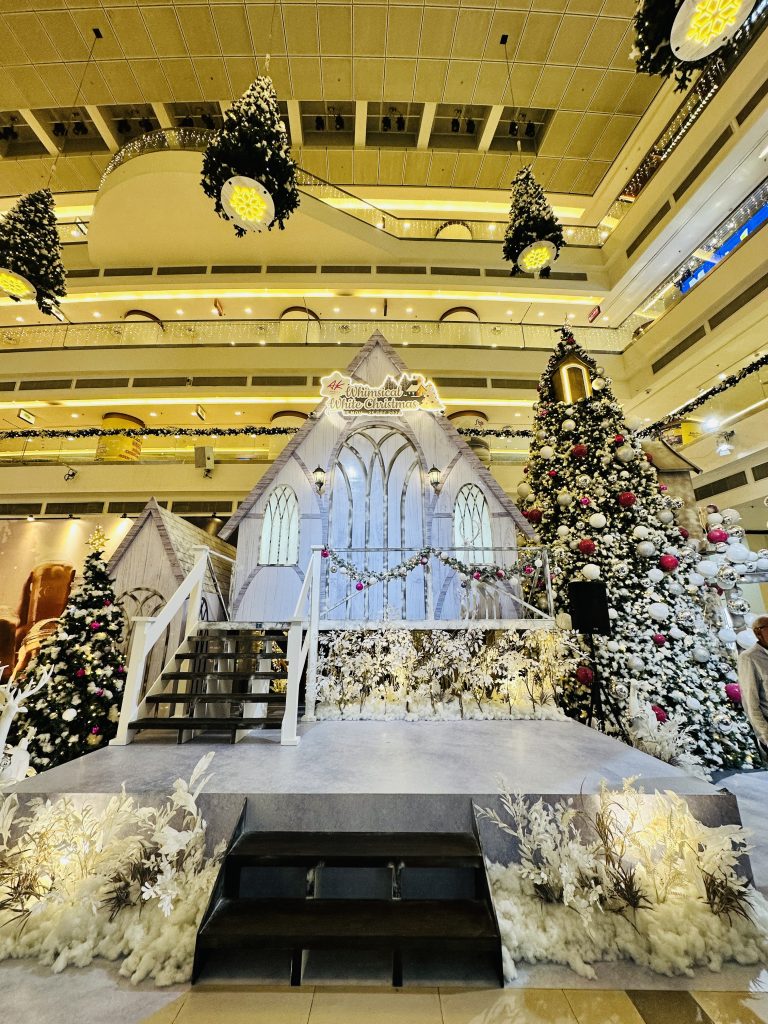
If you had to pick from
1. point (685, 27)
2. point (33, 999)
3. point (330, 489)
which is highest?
point (685, 27)

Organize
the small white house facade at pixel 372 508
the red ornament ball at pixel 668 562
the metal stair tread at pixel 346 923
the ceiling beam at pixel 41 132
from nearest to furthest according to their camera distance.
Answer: the metal stair tread at pixel 346 923 → the red ornament ball at pixel 668 562 → the small white house facade at pixel 372 508 → the ceiling beam at pixel 41 132

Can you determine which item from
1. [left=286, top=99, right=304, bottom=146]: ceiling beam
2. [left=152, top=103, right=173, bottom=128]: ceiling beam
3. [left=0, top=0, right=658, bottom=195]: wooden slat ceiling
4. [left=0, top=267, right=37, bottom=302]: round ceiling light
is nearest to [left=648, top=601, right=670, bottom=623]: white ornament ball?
[left=0, top=267, right=37, bottom=302]: round ceiling light

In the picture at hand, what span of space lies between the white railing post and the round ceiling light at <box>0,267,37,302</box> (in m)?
8.50

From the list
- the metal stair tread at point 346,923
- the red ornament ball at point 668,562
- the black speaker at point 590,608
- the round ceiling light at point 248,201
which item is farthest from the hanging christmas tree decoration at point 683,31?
the metal stair tread at point 346,923

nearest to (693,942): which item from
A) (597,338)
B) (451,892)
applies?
(451,892)

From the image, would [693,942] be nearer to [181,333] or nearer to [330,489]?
[330,489]

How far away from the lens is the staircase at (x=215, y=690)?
4.00 meters

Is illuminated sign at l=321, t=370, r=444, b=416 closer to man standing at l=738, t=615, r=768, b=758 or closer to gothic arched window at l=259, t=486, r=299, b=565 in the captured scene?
gothic arched window at l=259, t=486, r=299, b=565

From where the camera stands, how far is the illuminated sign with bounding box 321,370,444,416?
8094 mm

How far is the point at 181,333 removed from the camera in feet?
48.4

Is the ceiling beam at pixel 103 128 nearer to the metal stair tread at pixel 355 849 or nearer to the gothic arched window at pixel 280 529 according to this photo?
the gothic arched window at pixel 280 529

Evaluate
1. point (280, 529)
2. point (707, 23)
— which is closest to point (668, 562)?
point (707, 23)

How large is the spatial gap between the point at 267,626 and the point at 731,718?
612 centimetres

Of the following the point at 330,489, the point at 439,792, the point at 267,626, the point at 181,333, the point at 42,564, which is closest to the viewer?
the point at 439,792
